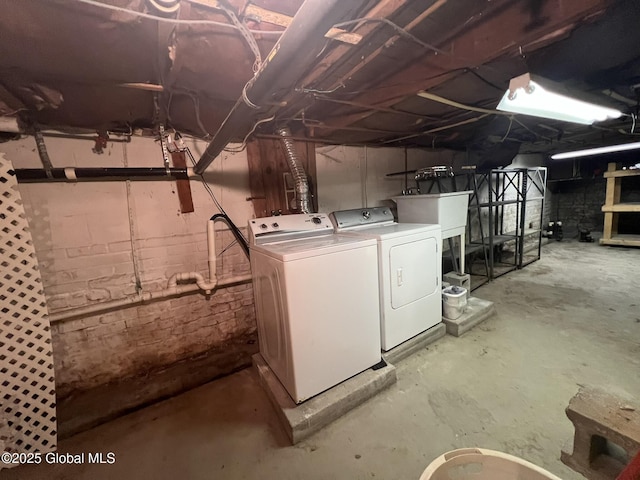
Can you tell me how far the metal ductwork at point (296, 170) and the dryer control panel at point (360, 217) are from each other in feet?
1.05

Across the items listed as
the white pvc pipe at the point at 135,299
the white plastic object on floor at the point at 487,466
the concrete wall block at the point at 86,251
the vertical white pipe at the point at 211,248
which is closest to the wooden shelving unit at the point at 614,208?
the white plastic object on floor at the point at 487,466

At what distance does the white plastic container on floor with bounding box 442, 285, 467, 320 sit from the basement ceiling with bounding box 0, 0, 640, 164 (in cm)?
184

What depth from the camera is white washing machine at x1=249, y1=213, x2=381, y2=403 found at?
1.72 metres

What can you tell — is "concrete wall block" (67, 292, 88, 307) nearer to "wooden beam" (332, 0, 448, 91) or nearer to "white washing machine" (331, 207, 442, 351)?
"white washing machine" (331, 207, 442, 351)

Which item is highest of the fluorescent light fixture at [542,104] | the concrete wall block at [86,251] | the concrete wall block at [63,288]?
the fluorescent light fixture at [542,104]

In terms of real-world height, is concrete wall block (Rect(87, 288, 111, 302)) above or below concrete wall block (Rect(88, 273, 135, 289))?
below

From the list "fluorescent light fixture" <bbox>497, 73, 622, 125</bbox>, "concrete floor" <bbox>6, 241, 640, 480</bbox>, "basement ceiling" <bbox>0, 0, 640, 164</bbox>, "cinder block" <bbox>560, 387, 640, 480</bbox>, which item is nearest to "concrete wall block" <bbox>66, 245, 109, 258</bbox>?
"basement ceiling" <bbox>0, 0, 640, 164</bbox>

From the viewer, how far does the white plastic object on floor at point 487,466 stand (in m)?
0.85

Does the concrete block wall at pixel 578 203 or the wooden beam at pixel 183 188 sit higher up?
the wooden beam at pixel 183 188

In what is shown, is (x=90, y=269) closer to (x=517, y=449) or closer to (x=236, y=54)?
(x=236, y=54)

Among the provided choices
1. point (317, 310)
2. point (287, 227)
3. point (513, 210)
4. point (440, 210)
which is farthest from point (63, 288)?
point (513, 210)

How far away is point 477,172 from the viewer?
4066 millimetres

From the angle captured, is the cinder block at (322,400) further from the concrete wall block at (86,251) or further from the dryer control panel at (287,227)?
the concrete wall block at (86,251)

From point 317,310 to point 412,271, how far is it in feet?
3.48
